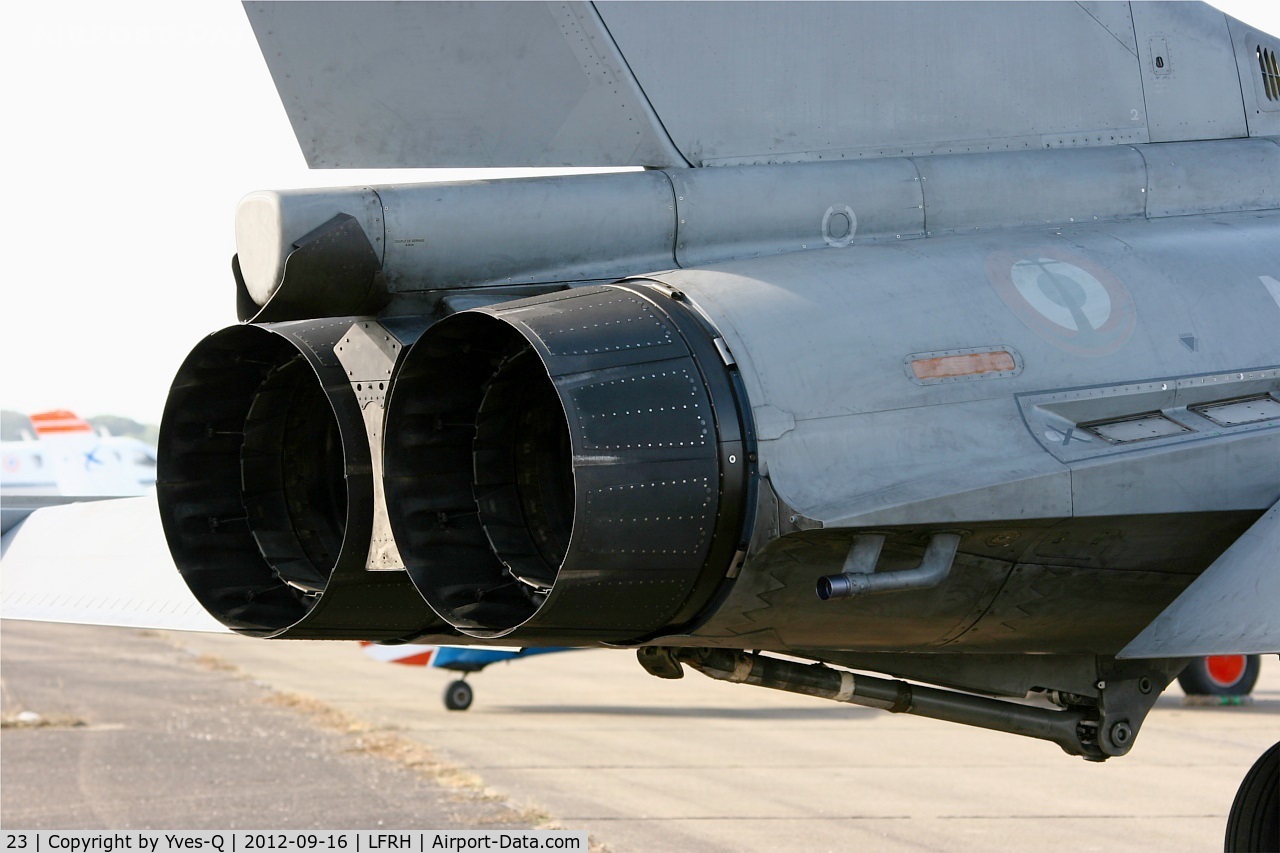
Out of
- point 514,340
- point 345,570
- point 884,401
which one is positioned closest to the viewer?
point 884,401

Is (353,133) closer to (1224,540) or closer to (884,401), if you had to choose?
(884,401)

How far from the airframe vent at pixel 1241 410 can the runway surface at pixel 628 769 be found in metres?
4.80

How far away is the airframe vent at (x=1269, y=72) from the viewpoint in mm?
6012

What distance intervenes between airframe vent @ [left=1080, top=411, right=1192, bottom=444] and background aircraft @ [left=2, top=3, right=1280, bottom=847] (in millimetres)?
12

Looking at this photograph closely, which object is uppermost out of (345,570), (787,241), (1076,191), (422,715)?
(1076,191)

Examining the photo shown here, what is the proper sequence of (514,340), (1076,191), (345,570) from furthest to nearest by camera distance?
(1076,191)
(345,570)
(514,340)

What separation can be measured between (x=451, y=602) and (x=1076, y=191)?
2.73 metres

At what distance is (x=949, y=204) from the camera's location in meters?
5.25

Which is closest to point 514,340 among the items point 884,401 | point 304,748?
point 884,401

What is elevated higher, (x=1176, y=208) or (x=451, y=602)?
(x=1176, y=208)

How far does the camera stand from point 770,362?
4.28 m

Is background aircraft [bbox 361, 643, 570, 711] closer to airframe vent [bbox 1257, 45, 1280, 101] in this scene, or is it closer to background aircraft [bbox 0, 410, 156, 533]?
airframe vent [bbox 1257, 45, 1280, 101]

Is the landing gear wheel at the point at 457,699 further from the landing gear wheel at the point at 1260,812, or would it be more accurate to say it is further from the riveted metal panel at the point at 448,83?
the riveted metal panel at the point at 448,83

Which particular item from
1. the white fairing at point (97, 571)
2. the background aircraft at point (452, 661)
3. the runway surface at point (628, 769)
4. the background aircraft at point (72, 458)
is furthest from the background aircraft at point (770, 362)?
the background aircraft at point (72, 458)
